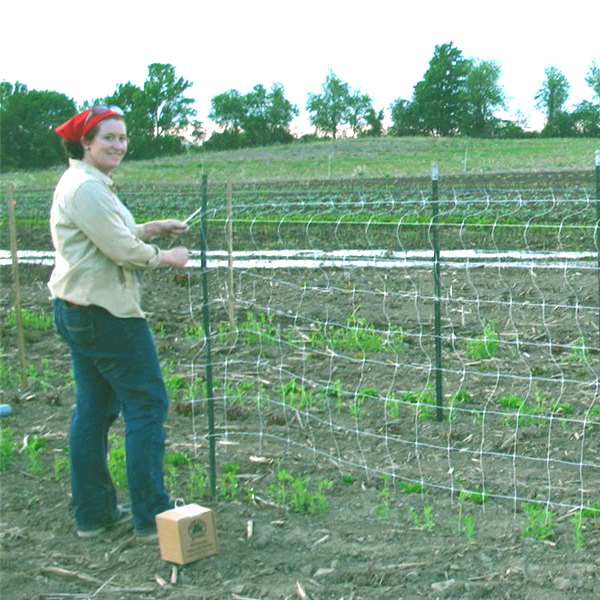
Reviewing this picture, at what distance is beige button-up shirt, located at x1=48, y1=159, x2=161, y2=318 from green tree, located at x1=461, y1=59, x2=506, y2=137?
59.4 m

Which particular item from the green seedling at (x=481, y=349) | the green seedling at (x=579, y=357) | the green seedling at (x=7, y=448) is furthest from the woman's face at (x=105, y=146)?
the green seedling at (x=579, y=357)

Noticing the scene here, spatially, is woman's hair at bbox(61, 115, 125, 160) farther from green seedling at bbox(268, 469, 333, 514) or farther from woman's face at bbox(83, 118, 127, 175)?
green seedling at bbox(268, 469, 333, 514)

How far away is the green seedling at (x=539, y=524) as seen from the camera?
412 cm

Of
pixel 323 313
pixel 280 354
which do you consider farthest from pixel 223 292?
pixel 280 354

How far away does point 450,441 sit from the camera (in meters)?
5.52

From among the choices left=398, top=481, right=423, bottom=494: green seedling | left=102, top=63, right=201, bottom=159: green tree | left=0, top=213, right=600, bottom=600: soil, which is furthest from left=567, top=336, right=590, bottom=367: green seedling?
left=102, top=63, right=201, bottom=159: green tree

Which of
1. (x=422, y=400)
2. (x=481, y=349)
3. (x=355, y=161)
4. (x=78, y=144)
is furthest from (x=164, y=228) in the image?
(x=355, y=161)

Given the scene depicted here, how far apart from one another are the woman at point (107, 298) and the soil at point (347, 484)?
1.50 feet

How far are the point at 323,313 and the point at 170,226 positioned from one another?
524cm

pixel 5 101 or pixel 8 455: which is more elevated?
pixel 5 101

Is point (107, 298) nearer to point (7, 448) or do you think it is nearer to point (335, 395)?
point (7, 448)

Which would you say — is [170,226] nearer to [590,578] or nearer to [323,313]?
[590,578]

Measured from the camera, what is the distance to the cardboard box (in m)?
3.96

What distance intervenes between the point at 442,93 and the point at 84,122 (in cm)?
6625
